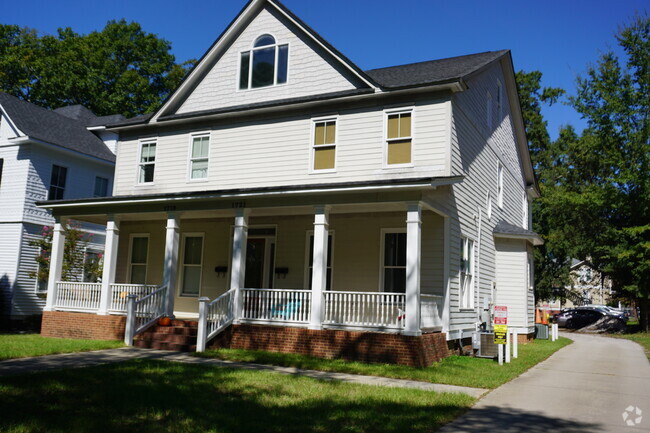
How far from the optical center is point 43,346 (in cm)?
1388

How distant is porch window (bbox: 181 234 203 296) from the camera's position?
61.5 ft

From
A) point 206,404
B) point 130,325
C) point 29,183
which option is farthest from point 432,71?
point 29,183

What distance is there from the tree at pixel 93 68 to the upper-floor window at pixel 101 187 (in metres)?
17.4

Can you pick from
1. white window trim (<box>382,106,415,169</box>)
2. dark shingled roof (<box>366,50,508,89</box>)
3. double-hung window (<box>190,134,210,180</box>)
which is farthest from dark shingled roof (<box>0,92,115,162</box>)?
white window trim (<box>382,106,415,169</box>)

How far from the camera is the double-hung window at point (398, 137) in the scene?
49.7 ft

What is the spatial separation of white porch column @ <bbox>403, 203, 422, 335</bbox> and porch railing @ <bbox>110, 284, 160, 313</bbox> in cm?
777

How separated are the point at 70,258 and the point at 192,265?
6.32 m

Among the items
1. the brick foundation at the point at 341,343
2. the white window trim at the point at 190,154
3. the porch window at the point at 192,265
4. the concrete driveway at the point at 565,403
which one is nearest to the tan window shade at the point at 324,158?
the white window trim at the point at 190,154

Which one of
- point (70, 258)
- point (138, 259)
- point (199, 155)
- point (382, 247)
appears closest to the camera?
point (382, 247)

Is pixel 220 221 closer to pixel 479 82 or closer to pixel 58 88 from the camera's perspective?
pixel 479 82

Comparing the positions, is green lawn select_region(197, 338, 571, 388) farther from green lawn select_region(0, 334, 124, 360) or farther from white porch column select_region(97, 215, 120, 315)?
white porch column select_region(97, 215, 120, 315)

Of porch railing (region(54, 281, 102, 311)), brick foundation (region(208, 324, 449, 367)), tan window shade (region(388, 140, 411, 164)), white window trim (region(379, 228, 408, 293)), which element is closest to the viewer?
brick foundation (region(208, 324, 449, 367))

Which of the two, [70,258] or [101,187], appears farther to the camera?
[101,187]

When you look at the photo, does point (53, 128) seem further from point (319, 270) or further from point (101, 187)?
point (319, 270)
